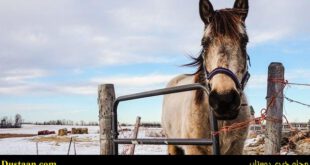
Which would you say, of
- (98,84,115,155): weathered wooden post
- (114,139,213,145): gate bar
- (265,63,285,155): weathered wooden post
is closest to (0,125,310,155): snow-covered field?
(265,63,285,155): weathered wooden post

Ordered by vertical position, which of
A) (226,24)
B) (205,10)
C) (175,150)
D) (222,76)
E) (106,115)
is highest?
(205,10)

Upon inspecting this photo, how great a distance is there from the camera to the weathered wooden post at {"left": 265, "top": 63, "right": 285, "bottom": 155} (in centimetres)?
413

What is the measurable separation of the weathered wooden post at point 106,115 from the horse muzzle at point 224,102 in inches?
102

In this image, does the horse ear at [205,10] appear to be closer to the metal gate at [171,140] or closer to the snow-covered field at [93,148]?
the metal gate at [171,140]

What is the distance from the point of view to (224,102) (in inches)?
115

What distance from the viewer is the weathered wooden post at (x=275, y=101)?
4133mm

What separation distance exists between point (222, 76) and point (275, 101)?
1297mm

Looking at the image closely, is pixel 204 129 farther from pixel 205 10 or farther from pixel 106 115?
pixel 106 115

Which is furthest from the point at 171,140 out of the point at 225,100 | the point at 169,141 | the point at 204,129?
the point at 225,100

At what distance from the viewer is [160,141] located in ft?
12.1

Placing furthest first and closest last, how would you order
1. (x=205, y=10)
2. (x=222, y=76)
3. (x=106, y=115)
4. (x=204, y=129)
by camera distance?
1. (x=106, y=115)
2. (x=204, y=129)
3. (x=205, y=10)
4. (x=222, y=76)

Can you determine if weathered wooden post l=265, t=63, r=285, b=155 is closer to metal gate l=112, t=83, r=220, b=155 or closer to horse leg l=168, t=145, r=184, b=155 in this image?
metal gate l=112, t=83, r=220, b=155

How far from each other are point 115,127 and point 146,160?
61.1 inches

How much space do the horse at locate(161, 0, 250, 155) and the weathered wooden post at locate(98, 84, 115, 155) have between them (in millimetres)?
1237
